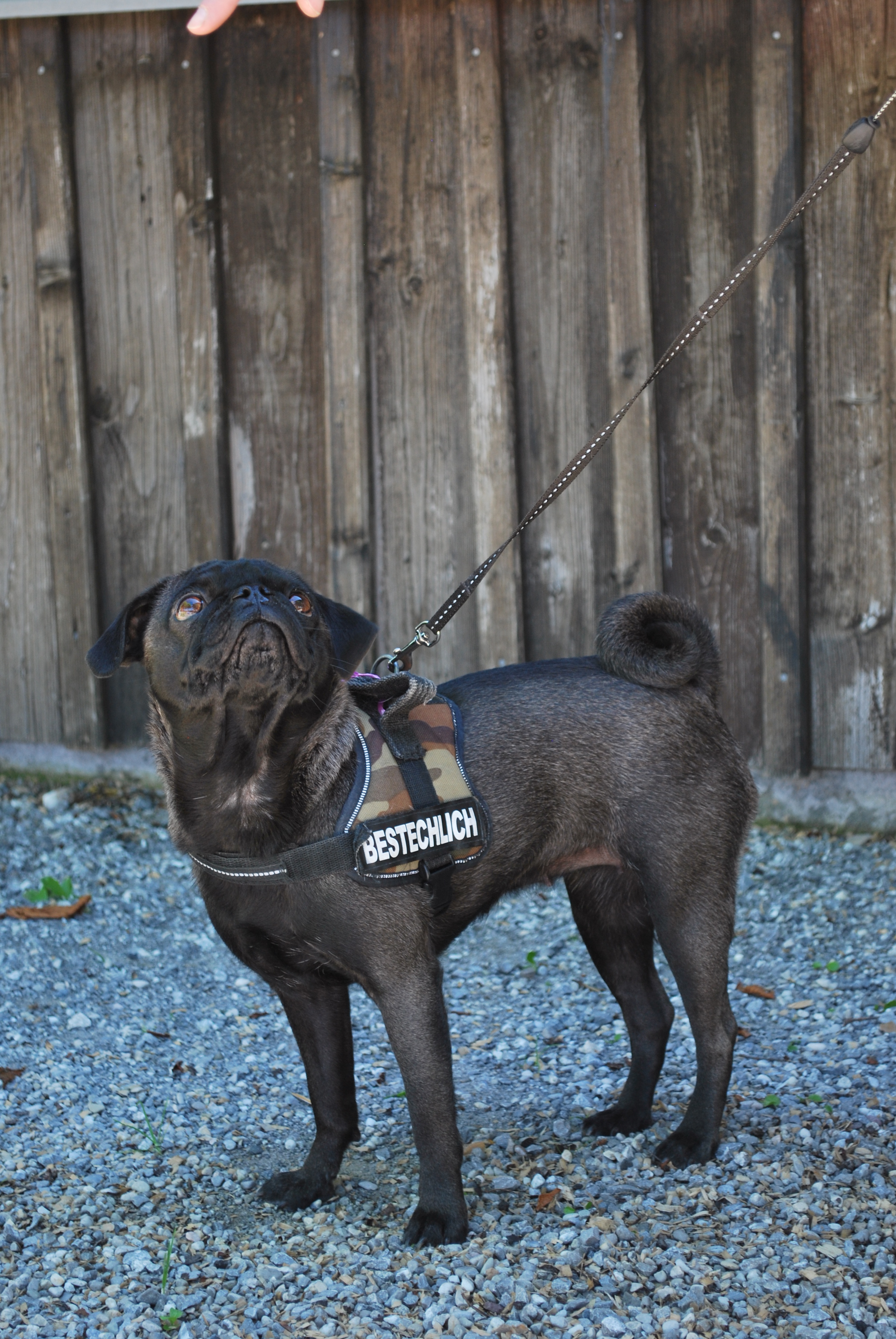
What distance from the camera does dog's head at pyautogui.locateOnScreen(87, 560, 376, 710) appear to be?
9.30 feet

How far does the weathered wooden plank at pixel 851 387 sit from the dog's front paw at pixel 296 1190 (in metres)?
3.19

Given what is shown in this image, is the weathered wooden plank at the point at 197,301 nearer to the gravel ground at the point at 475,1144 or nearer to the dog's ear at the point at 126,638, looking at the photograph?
the gravel ground at the point at 475,1144

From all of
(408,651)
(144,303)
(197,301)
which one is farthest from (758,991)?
(144,303)

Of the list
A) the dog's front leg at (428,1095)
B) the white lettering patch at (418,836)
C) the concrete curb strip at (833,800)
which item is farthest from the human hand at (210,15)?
the concrete curb strip at (833,800)

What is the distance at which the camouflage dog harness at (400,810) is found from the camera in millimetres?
2885

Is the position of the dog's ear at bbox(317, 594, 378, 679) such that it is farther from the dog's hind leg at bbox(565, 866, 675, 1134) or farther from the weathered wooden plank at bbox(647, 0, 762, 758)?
the weathered wooden plank at bbox(647, 0, 762, 758)

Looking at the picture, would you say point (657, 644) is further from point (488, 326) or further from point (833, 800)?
point (488, 326)

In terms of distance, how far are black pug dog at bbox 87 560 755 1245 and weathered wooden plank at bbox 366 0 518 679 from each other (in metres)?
2.35

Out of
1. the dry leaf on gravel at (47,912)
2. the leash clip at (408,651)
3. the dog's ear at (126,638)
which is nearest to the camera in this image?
the dog's ear at (126,638)

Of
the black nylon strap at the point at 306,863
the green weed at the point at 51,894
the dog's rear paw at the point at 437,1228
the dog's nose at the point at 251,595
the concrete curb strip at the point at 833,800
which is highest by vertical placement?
the dog's nose at the point at 251,595

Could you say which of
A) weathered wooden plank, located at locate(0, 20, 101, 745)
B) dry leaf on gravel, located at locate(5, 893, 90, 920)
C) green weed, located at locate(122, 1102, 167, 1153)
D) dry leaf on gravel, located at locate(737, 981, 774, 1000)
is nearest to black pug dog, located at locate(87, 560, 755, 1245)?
green weed, located at locate(122, 1102, 167, 1153)

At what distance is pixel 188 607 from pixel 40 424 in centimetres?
343

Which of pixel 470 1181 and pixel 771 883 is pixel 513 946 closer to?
pixel 771 883

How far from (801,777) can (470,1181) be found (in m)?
2.89
